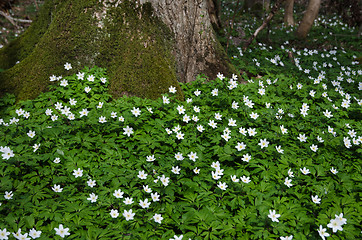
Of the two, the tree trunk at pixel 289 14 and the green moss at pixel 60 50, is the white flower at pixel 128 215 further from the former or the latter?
the tree trunk at pixel 289 14

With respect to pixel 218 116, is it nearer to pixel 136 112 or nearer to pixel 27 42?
pixel 136 112

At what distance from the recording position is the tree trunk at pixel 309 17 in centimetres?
822

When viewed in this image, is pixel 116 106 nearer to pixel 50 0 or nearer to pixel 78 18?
pixel 78 18

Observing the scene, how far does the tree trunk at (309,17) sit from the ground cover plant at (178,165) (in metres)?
5.28

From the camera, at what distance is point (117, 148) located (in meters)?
2.81

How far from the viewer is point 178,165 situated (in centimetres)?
273

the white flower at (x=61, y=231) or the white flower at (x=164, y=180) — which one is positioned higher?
the white flower at (x=164, y=180)

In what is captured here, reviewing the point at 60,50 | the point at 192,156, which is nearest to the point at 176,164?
the point at 192,156

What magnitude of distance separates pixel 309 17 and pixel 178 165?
26.2ft

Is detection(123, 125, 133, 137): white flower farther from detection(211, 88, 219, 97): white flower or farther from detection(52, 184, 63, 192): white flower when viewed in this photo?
detection(211, 88, 219, 97): white flower

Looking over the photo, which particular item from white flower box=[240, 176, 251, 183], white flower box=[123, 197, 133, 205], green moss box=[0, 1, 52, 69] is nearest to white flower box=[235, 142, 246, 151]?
white flower box=[240, 176, 251, 183]

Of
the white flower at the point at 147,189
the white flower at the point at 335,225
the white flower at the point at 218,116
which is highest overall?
the white flower at the point at 218,116

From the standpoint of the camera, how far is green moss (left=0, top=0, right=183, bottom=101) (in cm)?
358

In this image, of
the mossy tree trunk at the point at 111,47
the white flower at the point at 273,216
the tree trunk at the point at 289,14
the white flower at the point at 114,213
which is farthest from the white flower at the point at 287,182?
the tree trunk at the point at 289,14
